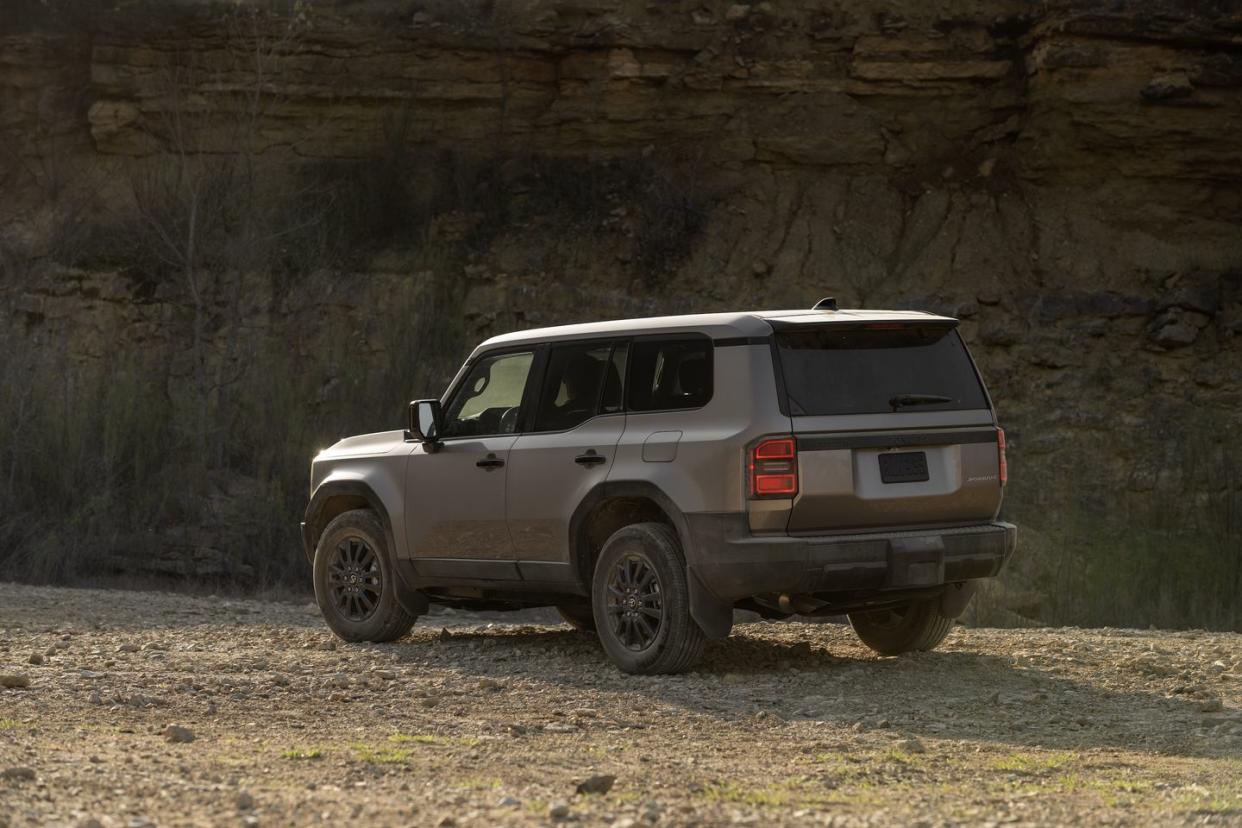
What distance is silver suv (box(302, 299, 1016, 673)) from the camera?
9180mm

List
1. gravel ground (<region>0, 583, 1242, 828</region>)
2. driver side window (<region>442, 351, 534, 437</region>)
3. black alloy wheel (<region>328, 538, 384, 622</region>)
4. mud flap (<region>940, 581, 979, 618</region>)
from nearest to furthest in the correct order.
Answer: gravel ground (<region>0, 583, 1242, 828</region>), mud flap (<region>940, 581, 979, 618</region>), driver side window (<region>442, 351, 534, 437</region>), black alloy wheel (<region>328, 538, 384, 622</region>)

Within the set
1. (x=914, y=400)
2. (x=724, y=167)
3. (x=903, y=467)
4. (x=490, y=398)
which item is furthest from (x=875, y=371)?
(x=724, y=167)

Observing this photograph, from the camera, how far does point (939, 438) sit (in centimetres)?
951

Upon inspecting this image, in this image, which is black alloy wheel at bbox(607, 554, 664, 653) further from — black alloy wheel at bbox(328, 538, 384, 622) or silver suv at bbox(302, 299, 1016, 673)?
black alloy wheel at bbox(328, 538, 384, 622)

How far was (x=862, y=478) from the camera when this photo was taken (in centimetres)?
924

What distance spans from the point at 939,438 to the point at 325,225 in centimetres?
2082

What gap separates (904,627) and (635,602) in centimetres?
189

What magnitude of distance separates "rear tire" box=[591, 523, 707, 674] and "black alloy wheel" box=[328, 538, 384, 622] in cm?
217

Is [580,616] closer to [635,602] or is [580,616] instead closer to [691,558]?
[635,602]

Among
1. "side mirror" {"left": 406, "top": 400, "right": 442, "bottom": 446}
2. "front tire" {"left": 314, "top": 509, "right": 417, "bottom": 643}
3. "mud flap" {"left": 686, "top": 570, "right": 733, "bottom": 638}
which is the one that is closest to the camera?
"mud flap" {"left": 686, "top": 570, "right": 733, "bottom": 638}

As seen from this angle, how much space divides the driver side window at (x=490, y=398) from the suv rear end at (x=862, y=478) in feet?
6.05

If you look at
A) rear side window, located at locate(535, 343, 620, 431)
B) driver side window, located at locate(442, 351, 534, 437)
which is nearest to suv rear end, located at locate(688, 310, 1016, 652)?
rear side window, located at locate(535, 343, 620, 431)

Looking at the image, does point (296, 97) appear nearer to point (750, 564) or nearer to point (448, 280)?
point (448, 280)

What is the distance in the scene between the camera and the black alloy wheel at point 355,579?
38.5ft
